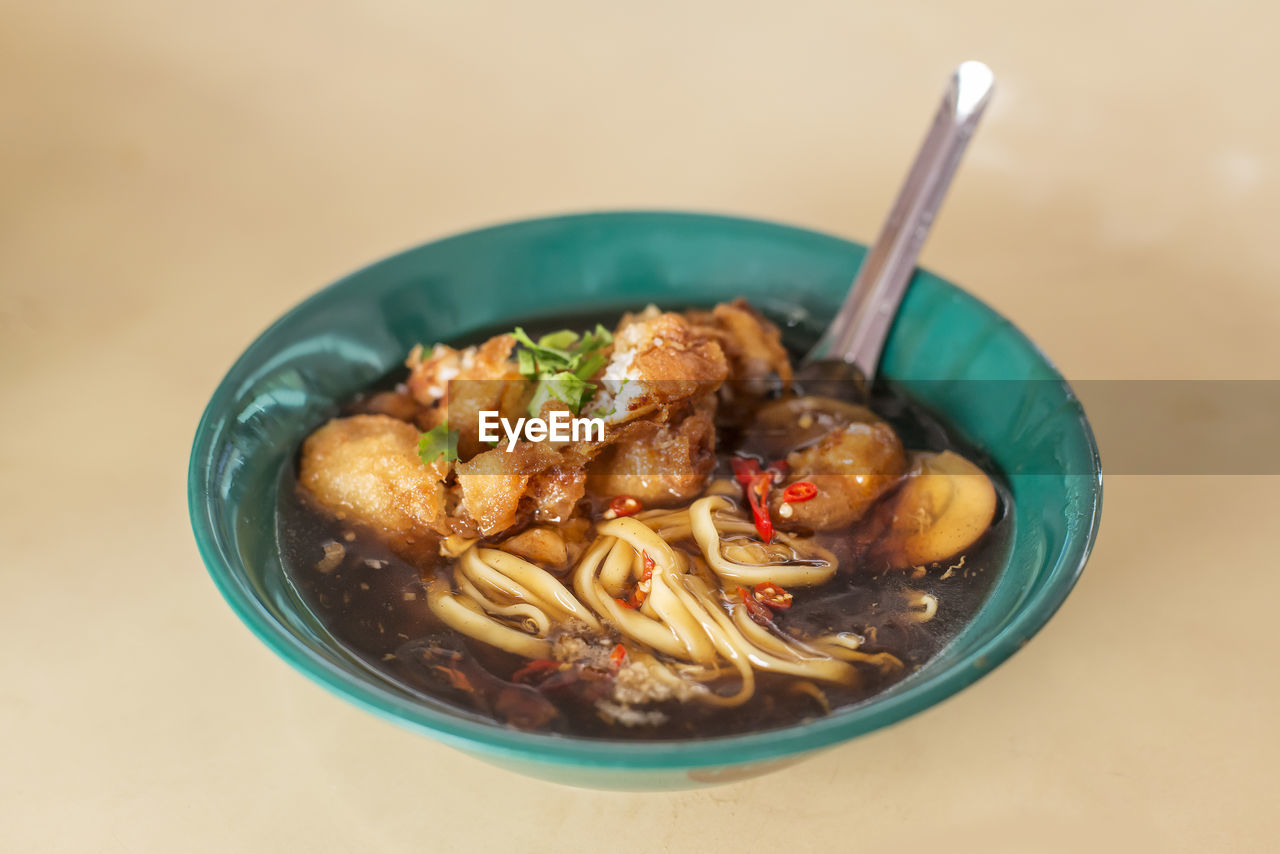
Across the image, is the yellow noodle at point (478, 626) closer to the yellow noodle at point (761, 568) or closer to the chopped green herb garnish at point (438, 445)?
the chopped green herb garnish at point (438, 445)

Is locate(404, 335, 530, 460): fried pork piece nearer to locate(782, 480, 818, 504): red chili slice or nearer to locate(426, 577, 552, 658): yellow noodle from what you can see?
locate(426, 577, 552, 658): yellow noodle

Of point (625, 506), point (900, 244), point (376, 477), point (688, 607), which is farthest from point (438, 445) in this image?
point (900, 244)

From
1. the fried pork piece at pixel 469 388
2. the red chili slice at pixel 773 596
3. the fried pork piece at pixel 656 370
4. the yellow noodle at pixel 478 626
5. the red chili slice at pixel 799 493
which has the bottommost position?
the yellow noodle at pixel 478 626

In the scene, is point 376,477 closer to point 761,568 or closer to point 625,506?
point 625,506

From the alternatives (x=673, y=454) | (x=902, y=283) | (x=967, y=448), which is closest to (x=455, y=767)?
(x=673, y=454)

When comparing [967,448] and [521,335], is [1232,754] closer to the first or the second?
[967,448]

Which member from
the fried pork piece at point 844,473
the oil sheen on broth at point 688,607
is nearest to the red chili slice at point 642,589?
the oil sheen on broth at point 688,607
